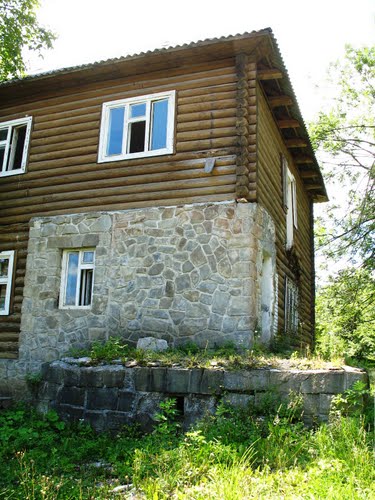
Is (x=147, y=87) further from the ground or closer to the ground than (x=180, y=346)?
further from the ground

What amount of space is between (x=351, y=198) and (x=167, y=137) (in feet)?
41.6

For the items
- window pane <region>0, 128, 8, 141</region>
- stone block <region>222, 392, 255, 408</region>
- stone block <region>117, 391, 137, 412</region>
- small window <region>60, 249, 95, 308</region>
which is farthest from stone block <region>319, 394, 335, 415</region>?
window pane <region>0, 128, 8, 141</region>

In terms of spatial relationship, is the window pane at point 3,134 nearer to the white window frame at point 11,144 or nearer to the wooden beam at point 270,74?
the white window frame at point 11,144

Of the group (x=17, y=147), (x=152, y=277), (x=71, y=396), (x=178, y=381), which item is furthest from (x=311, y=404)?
(x=17, y=147)

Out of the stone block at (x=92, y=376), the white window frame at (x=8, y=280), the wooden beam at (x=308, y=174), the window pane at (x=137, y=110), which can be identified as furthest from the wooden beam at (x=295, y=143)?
the stone block at (x=92, y=376)

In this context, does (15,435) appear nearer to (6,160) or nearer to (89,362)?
(89,362)

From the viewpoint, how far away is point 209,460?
5543mm

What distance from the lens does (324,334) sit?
2258 centimetres

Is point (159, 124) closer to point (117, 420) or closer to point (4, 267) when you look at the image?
point (4, 267)

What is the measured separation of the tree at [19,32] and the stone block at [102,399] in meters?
10.4

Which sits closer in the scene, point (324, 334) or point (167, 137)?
point (167, 137)

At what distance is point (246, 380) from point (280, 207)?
622cm

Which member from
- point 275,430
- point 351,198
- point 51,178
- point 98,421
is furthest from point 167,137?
point 351,198

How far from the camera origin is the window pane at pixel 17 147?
1220 cm
